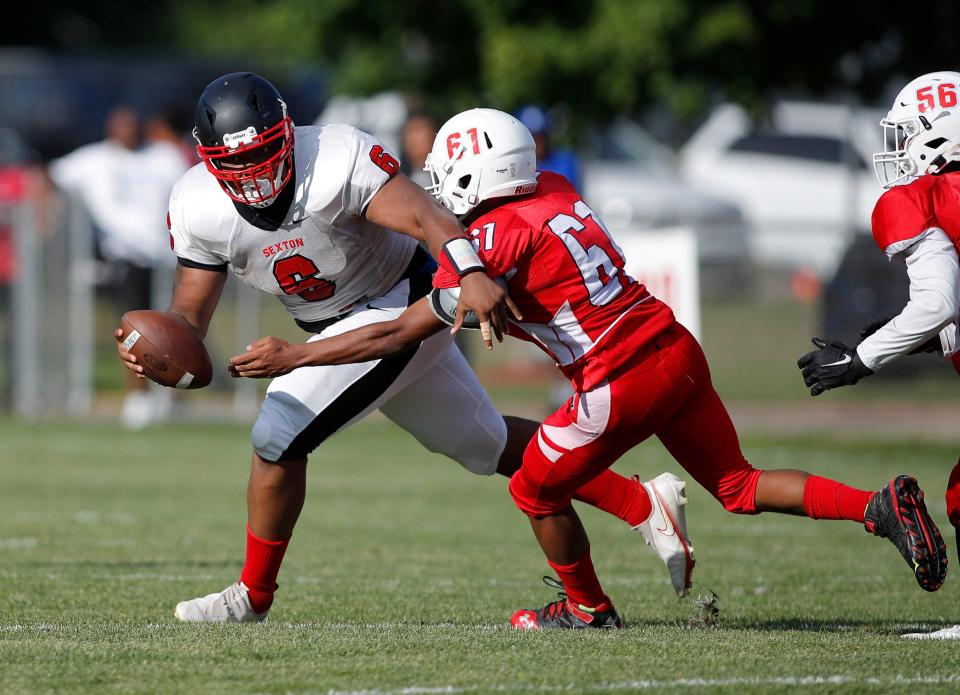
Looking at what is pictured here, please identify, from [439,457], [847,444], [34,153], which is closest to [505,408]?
[439,457]

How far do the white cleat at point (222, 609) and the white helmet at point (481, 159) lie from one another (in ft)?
5.07

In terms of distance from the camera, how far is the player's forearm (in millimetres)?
4688

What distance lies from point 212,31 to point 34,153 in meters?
16.2

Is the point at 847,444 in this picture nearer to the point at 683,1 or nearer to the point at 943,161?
the point at 683,1

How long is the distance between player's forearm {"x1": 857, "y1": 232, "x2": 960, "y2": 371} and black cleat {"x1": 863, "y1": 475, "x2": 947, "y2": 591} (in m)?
0.40

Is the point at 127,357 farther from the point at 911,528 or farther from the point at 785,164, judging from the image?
the point at 785,164

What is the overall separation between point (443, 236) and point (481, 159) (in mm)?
298

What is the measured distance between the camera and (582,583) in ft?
16.8

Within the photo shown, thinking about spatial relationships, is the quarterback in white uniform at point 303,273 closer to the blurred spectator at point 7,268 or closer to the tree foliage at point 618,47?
the tree foliage at point 618,47

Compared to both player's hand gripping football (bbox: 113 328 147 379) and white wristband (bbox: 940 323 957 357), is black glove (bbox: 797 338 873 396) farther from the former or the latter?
player's hand gripping football (bbox: 113 328 147 379)

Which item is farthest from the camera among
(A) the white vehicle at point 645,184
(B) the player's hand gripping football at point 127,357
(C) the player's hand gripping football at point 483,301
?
(A) the white vehicle at point 645,184

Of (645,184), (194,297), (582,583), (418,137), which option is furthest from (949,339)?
(645,184)

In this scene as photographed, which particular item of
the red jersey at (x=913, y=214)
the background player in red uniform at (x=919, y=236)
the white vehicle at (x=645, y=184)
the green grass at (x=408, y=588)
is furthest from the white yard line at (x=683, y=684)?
the white vehicle at (x=645, y=184)

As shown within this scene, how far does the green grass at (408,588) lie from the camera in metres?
4.14
